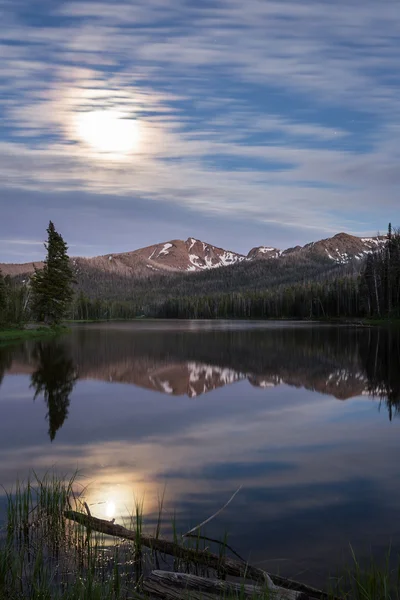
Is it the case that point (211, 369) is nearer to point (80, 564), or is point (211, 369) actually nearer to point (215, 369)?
point (215, 369)

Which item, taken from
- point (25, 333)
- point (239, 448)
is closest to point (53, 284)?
point (25, 333)

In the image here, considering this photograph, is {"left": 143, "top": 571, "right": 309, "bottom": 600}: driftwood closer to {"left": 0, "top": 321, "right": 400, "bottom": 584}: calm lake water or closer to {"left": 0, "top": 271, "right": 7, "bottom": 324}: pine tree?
{"left": 0, "top": 321, "right": 400, "bottom": 584}: calm lake water

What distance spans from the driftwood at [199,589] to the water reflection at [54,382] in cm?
1032

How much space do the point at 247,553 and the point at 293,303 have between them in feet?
626

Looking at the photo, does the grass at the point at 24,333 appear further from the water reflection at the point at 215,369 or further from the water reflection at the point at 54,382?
the water reflection at the point at 54,382

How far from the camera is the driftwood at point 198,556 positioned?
21.3 feet

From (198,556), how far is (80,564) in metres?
1.84

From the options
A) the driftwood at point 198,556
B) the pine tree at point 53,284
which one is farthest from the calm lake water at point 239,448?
the pine tree at point 53,284

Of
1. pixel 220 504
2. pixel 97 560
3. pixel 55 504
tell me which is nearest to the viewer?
pixel 97 560

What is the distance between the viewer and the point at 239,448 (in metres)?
14.6

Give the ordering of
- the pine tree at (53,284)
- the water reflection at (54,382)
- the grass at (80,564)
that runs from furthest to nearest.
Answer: the pine tree at (53,284)
the water reflection at (54,382)
the grass at (80,564)

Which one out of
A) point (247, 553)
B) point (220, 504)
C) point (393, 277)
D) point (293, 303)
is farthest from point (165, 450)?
point (293, 303)

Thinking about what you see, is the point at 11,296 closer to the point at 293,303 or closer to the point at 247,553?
the point at 247,553

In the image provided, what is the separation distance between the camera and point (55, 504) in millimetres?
9164
